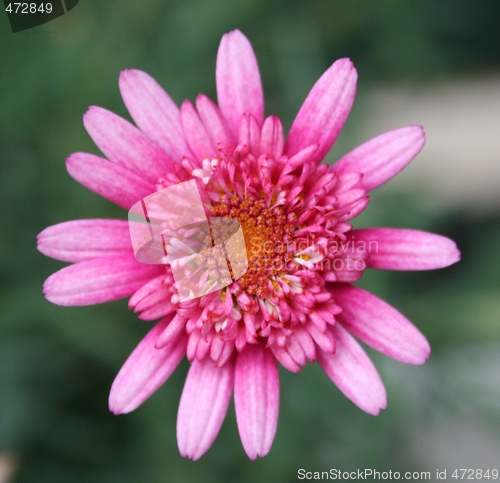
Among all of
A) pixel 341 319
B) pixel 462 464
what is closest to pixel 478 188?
pixel 462 464

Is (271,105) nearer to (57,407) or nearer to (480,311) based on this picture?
(480,311)

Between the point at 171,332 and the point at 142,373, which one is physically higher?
the point at 171,332

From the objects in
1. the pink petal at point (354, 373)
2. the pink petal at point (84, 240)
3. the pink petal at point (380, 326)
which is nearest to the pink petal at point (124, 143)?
the pink petal at point (84, 240)

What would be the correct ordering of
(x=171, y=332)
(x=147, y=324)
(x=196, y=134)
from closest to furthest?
(x=171, y=332), (x=196, y=134), (x=147, y=324)

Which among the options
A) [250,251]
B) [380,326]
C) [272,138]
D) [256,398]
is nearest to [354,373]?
[380,326]

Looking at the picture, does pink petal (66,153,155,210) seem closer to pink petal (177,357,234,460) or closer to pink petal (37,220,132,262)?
pink petal (37,220,132,262)

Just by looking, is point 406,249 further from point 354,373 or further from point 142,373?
point 142,373

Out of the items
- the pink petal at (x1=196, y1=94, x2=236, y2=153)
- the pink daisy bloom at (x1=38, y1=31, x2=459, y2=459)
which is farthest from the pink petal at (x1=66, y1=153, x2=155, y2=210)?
the pink petal at (x1=196, y1=94, x2=236, y2=153)
